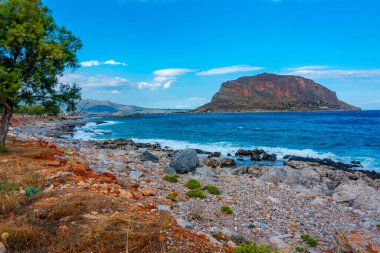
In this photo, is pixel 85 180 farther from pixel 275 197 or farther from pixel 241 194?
pixel 275 197

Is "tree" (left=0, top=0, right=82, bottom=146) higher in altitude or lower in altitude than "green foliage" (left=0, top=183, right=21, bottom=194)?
higher

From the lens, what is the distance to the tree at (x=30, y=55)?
13973 millimetres

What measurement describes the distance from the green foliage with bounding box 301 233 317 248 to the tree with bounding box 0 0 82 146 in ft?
48.6

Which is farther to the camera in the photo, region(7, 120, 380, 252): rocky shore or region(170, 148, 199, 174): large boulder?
region(170, 148, 199, 174): large boulder

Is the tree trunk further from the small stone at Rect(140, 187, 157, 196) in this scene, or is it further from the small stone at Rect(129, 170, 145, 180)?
the small stone at Rect(140, 187, 157, 196)

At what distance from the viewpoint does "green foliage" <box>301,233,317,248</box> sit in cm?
830

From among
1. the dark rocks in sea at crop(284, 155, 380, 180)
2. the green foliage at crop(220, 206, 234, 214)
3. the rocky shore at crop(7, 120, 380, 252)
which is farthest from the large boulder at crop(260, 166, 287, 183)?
the dark rocks in sea at crop(284, 155, 380, 180)

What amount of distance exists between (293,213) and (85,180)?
28.8ft

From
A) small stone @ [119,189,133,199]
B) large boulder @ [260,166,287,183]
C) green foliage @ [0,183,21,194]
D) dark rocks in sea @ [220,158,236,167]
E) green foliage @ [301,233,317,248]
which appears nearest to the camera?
green foliage @ [301,233,317,248]

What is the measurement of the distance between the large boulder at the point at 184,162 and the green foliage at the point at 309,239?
9.84 metres

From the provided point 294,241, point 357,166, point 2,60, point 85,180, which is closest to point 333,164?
point 357,166

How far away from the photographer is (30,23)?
558 inches

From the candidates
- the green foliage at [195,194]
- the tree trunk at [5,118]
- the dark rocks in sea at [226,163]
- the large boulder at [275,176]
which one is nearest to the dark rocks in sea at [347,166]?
the dark rocks in sea at [226,163]

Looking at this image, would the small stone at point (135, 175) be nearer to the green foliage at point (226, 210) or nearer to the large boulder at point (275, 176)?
the green foliage at point (226, 210)
